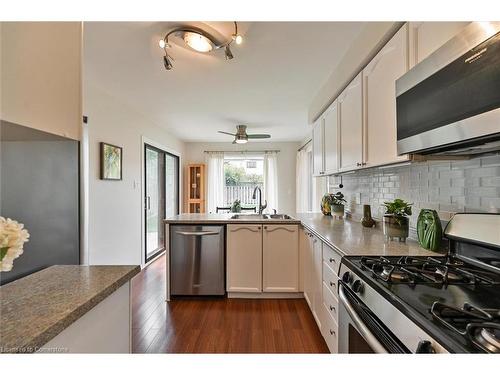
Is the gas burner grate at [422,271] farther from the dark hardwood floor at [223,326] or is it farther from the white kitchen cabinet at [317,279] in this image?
the dark hardwood floor at [223,326]

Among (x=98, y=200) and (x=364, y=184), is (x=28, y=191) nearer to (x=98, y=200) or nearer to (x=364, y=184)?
(x=98, y=200)

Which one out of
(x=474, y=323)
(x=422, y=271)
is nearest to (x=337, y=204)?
(x=422, y=271)

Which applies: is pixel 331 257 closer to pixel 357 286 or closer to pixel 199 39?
pixel 357 286

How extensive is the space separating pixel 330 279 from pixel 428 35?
4.86 feet

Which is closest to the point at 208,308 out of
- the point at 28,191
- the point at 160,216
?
the point at 28,191

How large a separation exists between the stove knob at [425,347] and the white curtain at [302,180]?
514cm

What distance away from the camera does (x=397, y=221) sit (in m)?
1.64

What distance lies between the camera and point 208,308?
2.64 metres

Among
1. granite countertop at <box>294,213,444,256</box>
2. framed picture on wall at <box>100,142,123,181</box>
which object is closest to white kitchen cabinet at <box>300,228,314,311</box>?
granite countertop at <box>294,213,444,256</box>

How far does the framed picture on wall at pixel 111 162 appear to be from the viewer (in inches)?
118

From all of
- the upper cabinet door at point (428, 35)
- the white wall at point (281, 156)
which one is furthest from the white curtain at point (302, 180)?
the upper cabinet door at point (428, 35)

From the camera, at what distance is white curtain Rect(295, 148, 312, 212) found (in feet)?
19.1

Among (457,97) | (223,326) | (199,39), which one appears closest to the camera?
(457,97)

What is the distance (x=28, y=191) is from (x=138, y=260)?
2985mm
